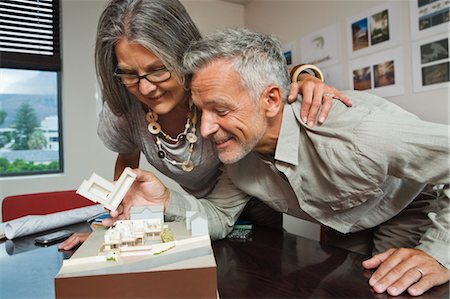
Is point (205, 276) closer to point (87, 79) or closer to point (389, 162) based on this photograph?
point (389, 162)

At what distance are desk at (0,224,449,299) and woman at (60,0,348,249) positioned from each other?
0.10m

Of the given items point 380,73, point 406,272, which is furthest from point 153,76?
point 380,73

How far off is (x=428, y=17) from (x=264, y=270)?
5.58ft

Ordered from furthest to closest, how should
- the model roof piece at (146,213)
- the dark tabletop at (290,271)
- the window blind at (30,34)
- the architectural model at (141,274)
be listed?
the window blind at (30,34) < the model roof piece at (146,213) < the dark tabletop at (290,271) < the architectural model at (141,274)

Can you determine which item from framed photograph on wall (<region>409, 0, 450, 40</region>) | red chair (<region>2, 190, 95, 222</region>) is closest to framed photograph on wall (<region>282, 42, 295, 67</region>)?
framed photograph on wall (<region>409, 0, 450, 40</region>)

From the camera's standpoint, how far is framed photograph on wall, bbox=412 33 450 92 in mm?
1728

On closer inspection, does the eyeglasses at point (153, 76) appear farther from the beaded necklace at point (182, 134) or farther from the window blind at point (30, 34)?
the window blind at point (30, 34)

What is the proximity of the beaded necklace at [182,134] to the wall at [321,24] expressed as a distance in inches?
13.5

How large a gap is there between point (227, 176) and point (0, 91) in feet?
7.36

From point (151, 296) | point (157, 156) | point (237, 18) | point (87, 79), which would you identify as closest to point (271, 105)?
point (157, 156)

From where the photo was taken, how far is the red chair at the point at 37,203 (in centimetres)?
151

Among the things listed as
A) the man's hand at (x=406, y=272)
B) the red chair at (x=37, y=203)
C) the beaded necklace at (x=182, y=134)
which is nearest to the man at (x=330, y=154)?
the man's hand at (x=406, y=272)

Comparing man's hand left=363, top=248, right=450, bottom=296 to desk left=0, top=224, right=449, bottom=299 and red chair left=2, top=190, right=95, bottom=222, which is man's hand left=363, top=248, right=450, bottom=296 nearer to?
desk left=0, top=224, right=449, bottom=299

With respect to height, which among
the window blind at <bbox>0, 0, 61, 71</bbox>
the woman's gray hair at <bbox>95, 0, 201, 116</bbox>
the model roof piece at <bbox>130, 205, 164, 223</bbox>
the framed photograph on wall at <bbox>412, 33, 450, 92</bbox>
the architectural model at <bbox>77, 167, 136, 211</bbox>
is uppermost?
the window blind at <bbox>0, 0, 61, 71</bbox>
